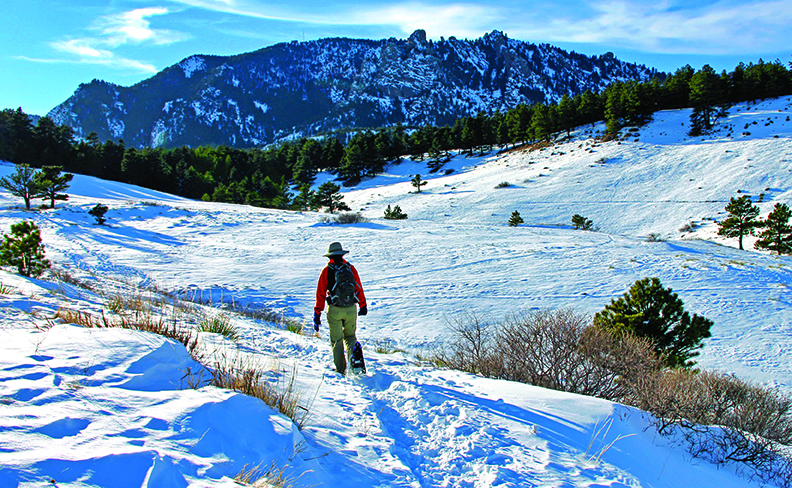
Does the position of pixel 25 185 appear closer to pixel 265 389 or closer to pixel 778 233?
pixel 265 389

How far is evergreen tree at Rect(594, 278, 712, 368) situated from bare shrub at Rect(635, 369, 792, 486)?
2424 millimetres

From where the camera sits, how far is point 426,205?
126 ft

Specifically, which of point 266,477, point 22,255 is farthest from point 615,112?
point 266,477

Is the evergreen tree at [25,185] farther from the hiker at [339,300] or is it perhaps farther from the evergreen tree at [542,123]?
the evergreen tree at [542,123]

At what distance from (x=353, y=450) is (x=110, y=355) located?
7.14ft

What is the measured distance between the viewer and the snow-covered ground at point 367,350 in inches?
84.6

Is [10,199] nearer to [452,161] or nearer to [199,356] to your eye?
[199,356]

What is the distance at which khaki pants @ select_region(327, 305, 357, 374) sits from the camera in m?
4.90

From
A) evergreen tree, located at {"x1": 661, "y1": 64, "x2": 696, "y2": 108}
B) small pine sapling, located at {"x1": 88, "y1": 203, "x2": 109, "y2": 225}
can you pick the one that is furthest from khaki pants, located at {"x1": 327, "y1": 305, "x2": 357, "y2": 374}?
evergreen tree, located at {"x1": 661, "y1": 64, "x2": 696, "y2": 108}

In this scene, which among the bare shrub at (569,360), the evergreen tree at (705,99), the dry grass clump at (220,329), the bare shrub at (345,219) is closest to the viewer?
the bare shrub at (569,360)

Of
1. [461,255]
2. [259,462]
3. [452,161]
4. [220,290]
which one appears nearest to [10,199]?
[220,290]

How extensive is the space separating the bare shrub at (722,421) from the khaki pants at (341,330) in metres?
3.60

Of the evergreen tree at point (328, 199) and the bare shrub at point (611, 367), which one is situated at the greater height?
the evergreen tree at point (328, 199)

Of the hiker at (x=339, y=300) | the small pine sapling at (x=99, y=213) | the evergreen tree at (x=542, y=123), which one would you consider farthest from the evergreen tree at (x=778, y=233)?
the evergreen tree at (x=542, y=123)
